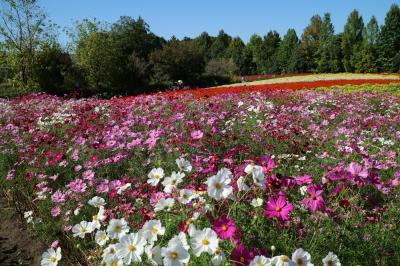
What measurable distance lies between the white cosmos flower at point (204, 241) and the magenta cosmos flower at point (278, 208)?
0.40m

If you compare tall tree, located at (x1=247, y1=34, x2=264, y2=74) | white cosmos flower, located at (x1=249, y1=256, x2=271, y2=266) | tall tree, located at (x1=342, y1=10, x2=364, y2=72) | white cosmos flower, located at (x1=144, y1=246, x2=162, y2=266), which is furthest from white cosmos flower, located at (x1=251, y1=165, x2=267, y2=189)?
tall tree, located at (x1=247, y1=34, x2=264, y2=74)

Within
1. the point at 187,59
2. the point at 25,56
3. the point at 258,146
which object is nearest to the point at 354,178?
the point at 258,146

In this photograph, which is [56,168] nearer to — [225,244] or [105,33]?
[225,244]

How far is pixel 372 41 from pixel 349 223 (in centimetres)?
5026

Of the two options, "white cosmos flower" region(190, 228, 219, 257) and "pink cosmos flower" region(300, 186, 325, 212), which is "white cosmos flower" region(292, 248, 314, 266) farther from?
"pink cosmos flower" region(300, 186, 325, 212)

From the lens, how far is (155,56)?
106 ft

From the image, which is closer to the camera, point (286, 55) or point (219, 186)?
point (219, 186)

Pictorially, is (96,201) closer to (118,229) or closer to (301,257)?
(118,229)

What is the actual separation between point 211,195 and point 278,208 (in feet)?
1.18

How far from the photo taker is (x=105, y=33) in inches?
1027

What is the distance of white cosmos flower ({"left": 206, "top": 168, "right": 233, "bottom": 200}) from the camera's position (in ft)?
5.85

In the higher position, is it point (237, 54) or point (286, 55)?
point (237, 54)

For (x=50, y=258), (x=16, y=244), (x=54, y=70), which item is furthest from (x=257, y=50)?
(x=50, y=258)

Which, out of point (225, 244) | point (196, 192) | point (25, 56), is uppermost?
point (25, 56)
